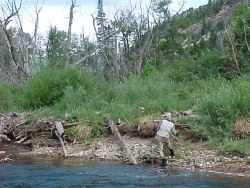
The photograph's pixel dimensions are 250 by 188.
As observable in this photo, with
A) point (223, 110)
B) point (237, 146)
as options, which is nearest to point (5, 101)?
point (223, 110)

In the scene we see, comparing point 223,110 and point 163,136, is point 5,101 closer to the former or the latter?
point 163,136

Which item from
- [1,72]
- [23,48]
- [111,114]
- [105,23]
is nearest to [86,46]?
[105,23]

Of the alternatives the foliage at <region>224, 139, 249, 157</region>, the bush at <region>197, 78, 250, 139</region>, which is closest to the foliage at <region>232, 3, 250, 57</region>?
the bush at <region>197, 78, 250, 139</region>

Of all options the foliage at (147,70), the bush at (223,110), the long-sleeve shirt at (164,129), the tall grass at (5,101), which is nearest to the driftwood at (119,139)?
the long-sleeve shirt at (164,129)

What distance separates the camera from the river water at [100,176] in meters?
12.6

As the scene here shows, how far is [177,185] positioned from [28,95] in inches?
554

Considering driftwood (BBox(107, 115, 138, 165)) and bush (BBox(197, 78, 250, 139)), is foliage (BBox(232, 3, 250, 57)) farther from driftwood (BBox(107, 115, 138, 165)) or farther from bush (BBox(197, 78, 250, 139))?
driftwood (BBox(107, 115, 138, 165))

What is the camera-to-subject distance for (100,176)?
13609 mm

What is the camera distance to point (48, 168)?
1490 centimetres

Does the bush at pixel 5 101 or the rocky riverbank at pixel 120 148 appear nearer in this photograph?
the rocky riverbank at pixel 120 148

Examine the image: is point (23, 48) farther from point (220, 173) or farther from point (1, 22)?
point (220, 173)

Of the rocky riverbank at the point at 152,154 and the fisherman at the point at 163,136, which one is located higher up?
the fisherman at the point at 163,136

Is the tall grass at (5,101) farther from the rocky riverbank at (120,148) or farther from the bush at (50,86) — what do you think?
the rocky riverbank at (120,148)

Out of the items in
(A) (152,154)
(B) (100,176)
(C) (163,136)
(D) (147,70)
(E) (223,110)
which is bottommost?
(B) (100,176)
